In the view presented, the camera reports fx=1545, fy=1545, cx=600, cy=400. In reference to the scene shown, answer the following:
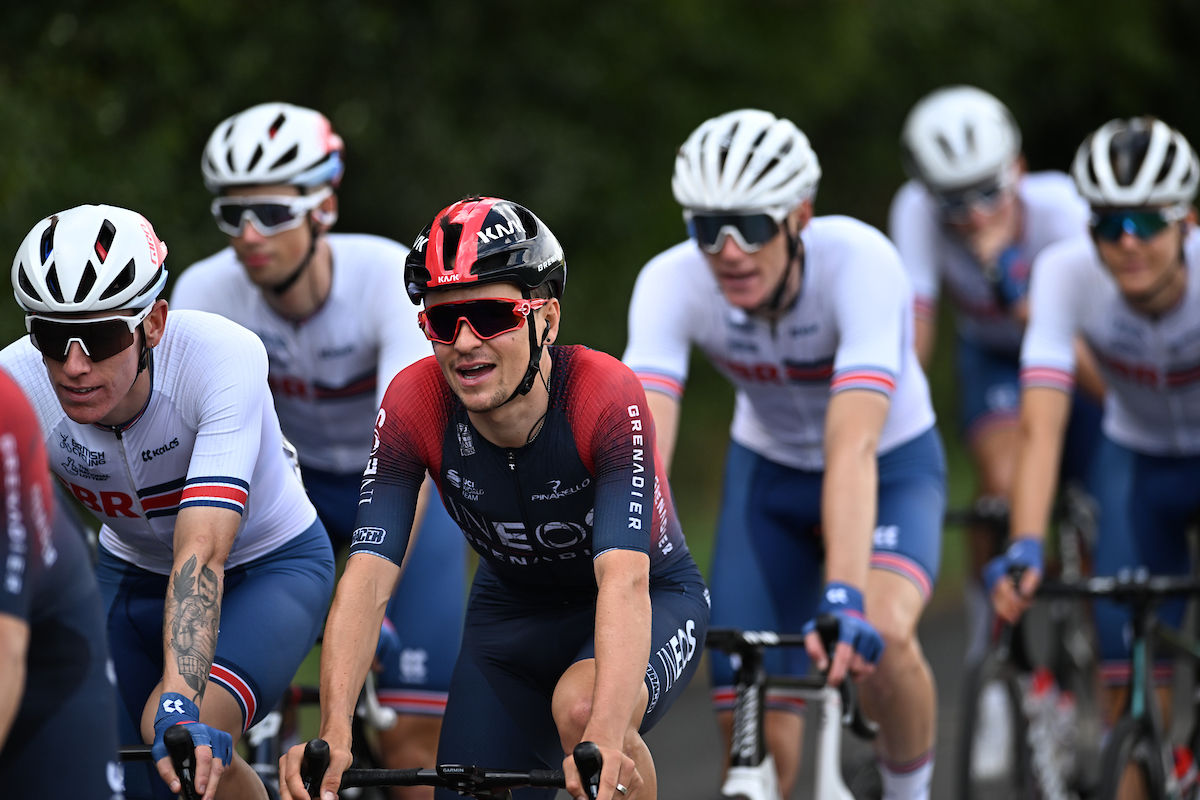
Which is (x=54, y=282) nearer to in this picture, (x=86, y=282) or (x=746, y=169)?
(x=86, y=282)

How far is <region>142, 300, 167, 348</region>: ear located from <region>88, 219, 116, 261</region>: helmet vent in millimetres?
207

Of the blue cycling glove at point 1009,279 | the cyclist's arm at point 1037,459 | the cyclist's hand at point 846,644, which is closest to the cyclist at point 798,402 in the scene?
the cyclist's hand at point 846,644

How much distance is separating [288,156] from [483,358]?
2.31 meters

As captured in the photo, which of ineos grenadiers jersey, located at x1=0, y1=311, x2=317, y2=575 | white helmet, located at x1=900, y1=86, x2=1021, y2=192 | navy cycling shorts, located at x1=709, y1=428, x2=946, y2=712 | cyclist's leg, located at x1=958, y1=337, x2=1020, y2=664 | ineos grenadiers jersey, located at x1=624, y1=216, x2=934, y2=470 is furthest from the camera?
white helmet, located at x1=900, y1=86, x2=1021, y2=192

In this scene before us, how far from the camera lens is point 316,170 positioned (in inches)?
226

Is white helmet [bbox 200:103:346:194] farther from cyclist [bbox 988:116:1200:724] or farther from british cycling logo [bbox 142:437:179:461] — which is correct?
cyclist [bbox 988:116:1200:724]

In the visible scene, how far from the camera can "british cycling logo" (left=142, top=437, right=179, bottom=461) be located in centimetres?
421

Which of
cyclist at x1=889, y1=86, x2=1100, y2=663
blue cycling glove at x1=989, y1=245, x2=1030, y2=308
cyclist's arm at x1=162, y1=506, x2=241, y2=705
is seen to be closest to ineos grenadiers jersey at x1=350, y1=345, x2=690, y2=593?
cyclist's arm at x1=162, y1=506, x2=241, y2=705

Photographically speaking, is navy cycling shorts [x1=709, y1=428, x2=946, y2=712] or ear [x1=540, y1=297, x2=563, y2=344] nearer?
ear [x1=540, y1=297, x2=563, y2=344]

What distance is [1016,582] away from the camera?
5.50m

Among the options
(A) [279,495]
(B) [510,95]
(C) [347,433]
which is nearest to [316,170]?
(C) [347,433]

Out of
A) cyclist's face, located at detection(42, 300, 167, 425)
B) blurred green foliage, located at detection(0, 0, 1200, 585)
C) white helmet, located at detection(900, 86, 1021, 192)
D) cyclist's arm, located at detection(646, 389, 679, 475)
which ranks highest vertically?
blurred green foliage, located at detection(0, 0, 1200, 585)

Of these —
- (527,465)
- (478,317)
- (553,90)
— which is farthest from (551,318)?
(553,90)

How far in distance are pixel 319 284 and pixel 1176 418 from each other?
3.41m
